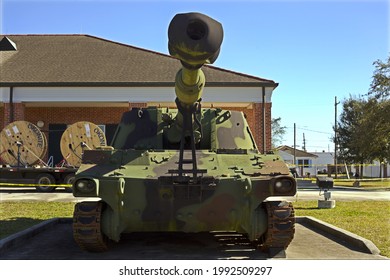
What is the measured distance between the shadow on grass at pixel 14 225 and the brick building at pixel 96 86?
1063cm

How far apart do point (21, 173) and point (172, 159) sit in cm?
1255

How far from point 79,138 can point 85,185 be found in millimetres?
12231

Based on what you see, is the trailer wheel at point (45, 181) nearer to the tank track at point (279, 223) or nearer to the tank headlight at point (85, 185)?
the tank headlight at point (85, 185)

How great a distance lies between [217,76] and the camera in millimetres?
20719

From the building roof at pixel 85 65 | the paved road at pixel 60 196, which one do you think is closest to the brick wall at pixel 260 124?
the building roof at pixel 85 65

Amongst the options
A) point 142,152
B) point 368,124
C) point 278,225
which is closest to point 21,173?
point 142,152

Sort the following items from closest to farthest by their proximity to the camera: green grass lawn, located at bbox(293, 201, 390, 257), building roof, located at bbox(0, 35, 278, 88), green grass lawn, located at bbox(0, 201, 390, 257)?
green grass lawn, located at bbox(293, 201, 390, 257) < green grass lawn, located at bbox(0, 201, 390, 257) < building roof, located at bbox(0, 35, 278, 88)

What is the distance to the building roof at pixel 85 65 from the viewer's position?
1987 centimetres

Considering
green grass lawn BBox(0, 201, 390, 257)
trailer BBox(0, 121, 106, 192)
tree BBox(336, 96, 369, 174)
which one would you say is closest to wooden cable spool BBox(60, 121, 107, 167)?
trailer BBox(0, 121, 106, 192)

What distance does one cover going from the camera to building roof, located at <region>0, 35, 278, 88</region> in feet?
65.2

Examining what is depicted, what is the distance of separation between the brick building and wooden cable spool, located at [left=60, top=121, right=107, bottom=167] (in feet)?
8.40

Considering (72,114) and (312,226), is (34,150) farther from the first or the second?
(312,226)

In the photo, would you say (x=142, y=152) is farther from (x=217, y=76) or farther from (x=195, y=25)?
(x=217, y=76)

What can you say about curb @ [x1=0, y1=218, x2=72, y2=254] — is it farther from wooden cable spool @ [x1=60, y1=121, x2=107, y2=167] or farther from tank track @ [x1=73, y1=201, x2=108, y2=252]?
wooden cable spool @ [x1=60, y1=121, x2=107, y2=167]
